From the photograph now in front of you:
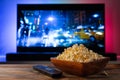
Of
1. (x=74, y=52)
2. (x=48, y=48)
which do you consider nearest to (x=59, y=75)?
(x=74, y=52)

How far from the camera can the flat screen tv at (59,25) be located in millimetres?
5145

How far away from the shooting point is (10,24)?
5.50 meters

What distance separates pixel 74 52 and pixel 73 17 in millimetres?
3817

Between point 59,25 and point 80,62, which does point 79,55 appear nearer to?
point 80,62

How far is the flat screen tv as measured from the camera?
5.14 metres

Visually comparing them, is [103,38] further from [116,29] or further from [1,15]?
[1,15]

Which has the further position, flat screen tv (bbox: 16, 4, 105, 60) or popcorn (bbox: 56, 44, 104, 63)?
flat screen tv (bbox: 16, 4, 105, 60)

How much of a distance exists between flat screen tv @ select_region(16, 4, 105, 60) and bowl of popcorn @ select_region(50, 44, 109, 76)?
12.4 feet

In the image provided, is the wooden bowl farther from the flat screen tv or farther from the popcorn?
the flat screen tv

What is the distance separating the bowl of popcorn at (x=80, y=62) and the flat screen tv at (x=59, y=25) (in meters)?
3.77

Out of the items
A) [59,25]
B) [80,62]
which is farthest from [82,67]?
[59,25]

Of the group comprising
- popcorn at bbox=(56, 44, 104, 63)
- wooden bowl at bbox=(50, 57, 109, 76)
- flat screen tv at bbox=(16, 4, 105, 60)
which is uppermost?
flat screen tv at bbox=(16, 4, 105, 60)

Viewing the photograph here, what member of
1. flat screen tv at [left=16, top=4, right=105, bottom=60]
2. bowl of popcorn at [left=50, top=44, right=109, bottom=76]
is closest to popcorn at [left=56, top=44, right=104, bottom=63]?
bowl of popcorn at [left=50, top=44, right=109, bottom=76]

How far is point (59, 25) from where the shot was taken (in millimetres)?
5148
